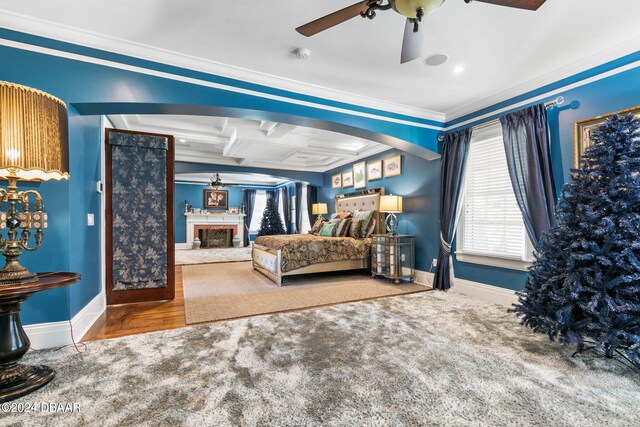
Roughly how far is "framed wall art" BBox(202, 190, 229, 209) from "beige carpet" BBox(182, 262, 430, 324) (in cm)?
570

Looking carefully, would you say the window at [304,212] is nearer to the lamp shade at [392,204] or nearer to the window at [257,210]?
the window at [257,210]

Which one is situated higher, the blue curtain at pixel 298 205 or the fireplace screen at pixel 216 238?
the blue curtain at pixel 298 205

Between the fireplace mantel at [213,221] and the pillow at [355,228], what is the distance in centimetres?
675

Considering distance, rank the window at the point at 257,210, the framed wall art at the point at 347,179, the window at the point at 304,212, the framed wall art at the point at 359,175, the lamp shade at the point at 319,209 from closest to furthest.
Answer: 1. the framed wall art at the point at 359,175
2. the framed wall art at the point at 347,179
3. the lamp shade at the point at 319,209
4. the window at the point at 304,212
5. the window at the point at 257,210

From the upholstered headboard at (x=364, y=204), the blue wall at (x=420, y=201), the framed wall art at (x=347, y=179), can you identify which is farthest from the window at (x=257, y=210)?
the blue wall at (x=420, y=201)

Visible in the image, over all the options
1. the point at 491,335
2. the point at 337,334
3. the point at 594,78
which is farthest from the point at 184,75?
the point at 594,78

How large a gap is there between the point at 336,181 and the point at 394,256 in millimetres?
3444

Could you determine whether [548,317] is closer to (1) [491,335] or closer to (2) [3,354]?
(1) [491,335]

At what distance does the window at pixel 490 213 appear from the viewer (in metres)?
3.49

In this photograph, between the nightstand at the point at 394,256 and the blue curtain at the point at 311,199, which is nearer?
the nightstand at the point at 394,256

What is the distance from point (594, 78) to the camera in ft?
9.27

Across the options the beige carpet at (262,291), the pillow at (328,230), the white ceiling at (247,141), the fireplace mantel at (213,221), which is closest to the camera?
the beige carpet at (262,291)

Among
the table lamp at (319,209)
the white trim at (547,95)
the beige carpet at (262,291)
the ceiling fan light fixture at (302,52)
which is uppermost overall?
the ceiling fan light fixture at (302,52)

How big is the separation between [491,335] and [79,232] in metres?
3.73
